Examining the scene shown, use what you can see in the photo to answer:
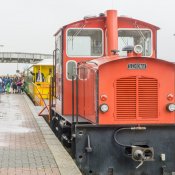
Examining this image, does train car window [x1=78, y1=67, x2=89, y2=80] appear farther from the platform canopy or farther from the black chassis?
the platform canopy

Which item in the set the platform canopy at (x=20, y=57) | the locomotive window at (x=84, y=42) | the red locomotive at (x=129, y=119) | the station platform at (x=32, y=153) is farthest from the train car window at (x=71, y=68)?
the platform canopy at (x=20, y=57)

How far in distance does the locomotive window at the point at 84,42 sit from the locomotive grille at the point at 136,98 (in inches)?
80.4

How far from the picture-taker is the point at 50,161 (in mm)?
9086

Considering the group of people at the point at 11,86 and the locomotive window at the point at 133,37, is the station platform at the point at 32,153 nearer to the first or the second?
the locomotive window at the point at 133,37

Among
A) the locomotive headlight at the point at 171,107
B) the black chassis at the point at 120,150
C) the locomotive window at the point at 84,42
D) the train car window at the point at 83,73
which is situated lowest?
the black chassis at the point at 120,150

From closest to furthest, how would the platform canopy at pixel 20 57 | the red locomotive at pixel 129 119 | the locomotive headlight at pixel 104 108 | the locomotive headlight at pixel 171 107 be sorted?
the red locomotive at pixel 129 119 < the locomotive headlight at pixel 104 108 < the locomotive headlight at pixel 171 107 < the platform canopy at pixel 20 57

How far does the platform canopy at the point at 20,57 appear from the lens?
376 feet

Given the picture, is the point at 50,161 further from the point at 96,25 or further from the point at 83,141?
the point at 96,25

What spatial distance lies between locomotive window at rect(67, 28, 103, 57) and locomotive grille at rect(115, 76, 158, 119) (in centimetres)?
204

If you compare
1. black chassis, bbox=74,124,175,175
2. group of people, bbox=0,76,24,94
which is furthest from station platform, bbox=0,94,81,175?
group of people, bbox=0,76,24,94

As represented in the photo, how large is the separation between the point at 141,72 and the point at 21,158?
3.05m

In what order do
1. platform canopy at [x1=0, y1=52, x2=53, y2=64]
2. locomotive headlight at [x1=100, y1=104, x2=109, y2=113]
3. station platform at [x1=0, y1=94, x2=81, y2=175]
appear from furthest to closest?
platform canopy at [x1=0, y1=52, x2=53, y2=64] < locomotive headlight at [x1=100, y1=104, x2=109, y2=113] < station platform at [x1=0, y1=94, x2=81, y2=175]

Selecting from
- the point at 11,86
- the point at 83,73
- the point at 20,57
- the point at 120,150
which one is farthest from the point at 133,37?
the point at 20,57

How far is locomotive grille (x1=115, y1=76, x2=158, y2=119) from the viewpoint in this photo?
8.63m
